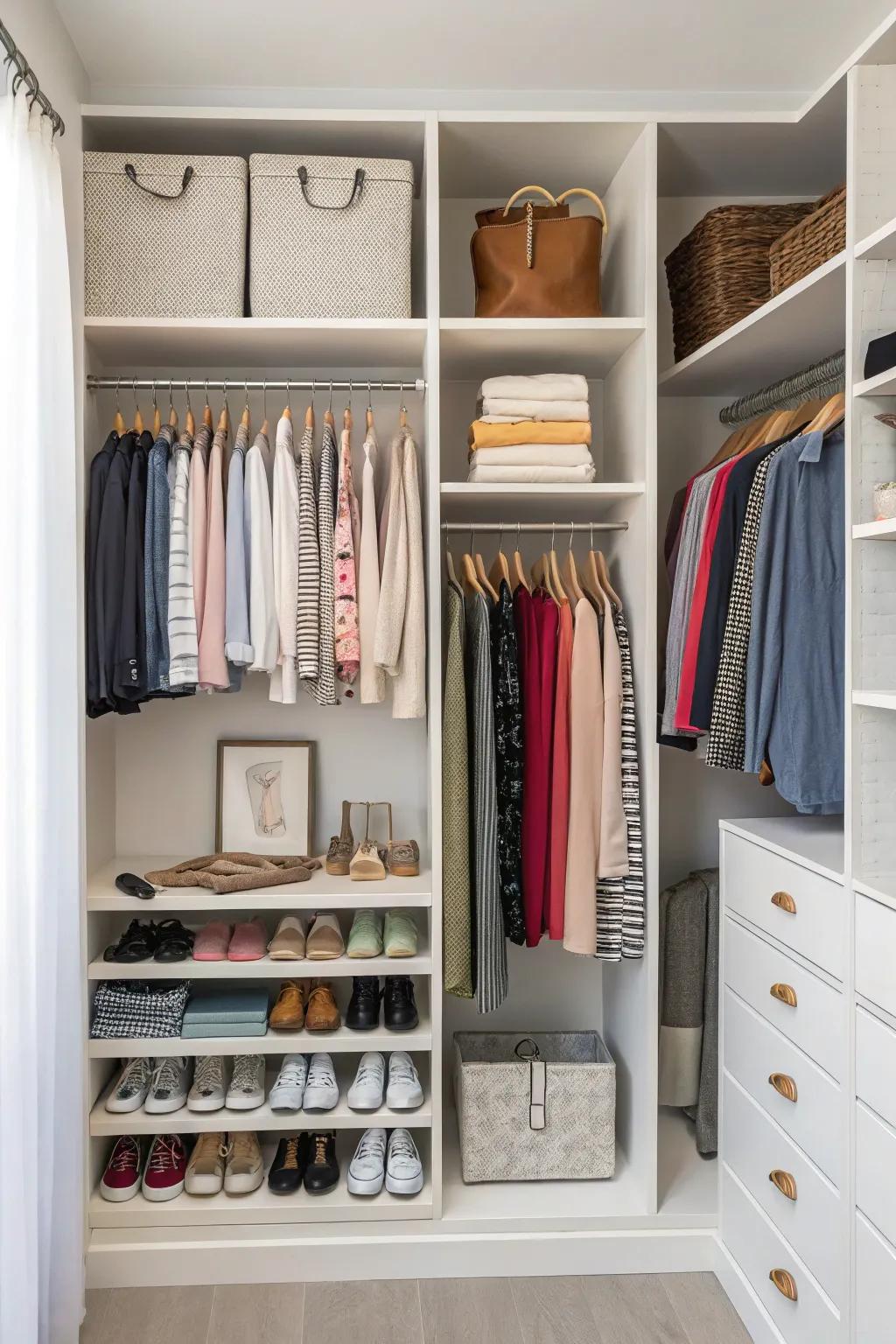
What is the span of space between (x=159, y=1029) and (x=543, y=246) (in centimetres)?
205

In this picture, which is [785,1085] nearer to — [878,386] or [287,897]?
[287,897]

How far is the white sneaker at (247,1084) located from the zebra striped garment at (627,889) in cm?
88

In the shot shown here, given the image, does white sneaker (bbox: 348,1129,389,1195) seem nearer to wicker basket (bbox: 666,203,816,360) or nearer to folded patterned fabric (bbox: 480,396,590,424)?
folded patterned fabric (bbox: 480,396,590,424)

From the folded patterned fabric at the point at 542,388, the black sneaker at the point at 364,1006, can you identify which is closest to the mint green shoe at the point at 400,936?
the black sneaker at the point at 364,1006

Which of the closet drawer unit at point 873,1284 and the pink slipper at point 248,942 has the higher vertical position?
the pink slipper at point 248,942

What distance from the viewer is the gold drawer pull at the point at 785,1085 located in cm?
183

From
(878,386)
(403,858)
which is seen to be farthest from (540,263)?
(403,858)

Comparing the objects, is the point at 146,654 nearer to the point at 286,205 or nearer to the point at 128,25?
the point at 286,205

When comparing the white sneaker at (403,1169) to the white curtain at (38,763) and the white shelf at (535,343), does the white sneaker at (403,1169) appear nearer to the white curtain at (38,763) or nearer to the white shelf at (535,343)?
the white curtain at (38,763)

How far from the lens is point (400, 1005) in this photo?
2.43 metres

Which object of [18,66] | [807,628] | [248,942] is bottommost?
[248,942]

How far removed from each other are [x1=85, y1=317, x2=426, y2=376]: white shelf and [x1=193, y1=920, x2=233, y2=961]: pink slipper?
4.70ft

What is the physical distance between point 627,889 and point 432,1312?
1.00 m

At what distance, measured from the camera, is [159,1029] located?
2375 mm
